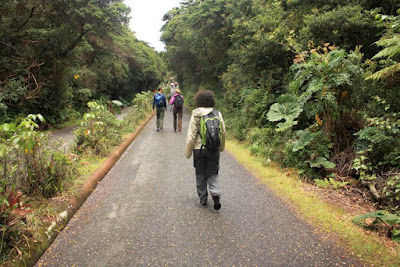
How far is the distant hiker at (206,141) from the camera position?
12.1 ft

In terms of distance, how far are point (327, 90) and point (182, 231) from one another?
401 cm

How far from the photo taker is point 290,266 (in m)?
2.69

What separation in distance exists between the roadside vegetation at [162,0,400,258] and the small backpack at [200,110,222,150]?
7.15ft

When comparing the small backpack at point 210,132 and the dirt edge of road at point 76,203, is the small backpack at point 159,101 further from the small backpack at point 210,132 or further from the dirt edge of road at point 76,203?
the small backpack at point 210,132

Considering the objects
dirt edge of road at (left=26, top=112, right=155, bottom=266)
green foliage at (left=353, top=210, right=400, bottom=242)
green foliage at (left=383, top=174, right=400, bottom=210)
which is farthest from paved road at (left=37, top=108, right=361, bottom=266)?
green foliage at (left=383, top=174, right=400, bottom=210)

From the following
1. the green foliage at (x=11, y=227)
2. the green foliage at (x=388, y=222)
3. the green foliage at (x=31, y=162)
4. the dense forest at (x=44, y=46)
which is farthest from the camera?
the dense forest at (x=44, y=46)

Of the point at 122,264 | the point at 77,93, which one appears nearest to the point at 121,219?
the point at 122,264

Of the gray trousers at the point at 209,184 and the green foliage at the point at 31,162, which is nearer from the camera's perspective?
the green foliage at the point at 31,162

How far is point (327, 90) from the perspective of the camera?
17.0ft

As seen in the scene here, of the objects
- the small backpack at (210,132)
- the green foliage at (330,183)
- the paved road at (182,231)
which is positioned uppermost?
the small backpack at (210,132)

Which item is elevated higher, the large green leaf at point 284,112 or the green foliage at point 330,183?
the large green leaf at point 284,112

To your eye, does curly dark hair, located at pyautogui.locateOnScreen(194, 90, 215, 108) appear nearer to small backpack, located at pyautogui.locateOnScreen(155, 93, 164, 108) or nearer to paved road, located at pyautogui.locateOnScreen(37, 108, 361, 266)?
paved road, located at pyautogui.locateOnScreen(37, 108, 361, 266)

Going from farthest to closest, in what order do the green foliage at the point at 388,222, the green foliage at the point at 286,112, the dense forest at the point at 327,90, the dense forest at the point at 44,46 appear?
1. the dense forest at the point at 44,46
2. the green foliage at the point at 286,112
3. the dense forest at the point at 327,90
4. the green foliage at the point at 388,222

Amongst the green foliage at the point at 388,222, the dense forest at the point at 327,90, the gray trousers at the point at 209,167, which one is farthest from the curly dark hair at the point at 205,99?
the green foliage at the point at 388,222
